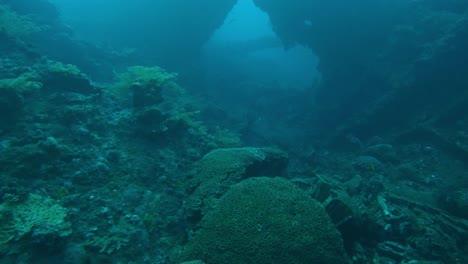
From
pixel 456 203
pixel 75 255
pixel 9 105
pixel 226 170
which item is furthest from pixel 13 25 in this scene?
pixel 456 203

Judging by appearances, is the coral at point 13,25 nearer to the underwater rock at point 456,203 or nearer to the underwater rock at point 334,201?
the underwater rock at point 334,201

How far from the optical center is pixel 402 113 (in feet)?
53.5

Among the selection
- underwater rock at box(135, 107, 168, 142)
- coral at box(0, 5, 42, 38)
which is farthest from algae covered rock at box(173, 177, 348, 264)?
coral at box(0, 5, 42, 38)

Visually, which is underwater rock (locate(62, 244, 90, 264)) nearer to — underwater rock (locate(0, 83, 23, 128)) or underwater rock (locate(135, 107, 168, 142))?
underwater rock (locate(0, 83, 23, 128))

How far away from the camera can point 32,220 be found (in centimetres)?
496

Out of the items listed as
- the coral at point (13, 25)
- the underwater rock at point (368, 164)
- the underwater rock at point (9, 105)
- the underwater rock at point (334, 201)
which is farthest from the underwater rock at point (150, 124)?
the underwater rock at point (368, 164)

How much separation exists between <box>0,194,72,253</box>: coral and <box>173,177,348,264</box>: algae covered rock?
7.09 feet

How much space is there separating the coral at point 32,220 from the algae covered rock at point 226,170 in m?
2.60

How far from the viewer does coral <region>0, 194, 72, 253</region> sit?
4.72 meters

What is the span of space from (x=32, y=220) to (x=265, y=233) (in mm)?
4087

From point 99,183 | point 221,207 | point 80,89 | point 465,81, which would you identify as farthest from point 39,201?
point 465,81

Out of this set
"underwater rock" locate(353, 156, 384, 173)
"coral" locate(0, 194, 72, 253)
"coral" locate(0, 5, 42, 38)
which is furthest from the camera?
"underwater rock" locate(353, 156, 384, 173)

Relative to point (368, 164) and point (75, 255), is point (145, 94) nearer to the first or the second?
point (75, 255)

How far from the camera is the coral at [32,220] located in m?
4.72
